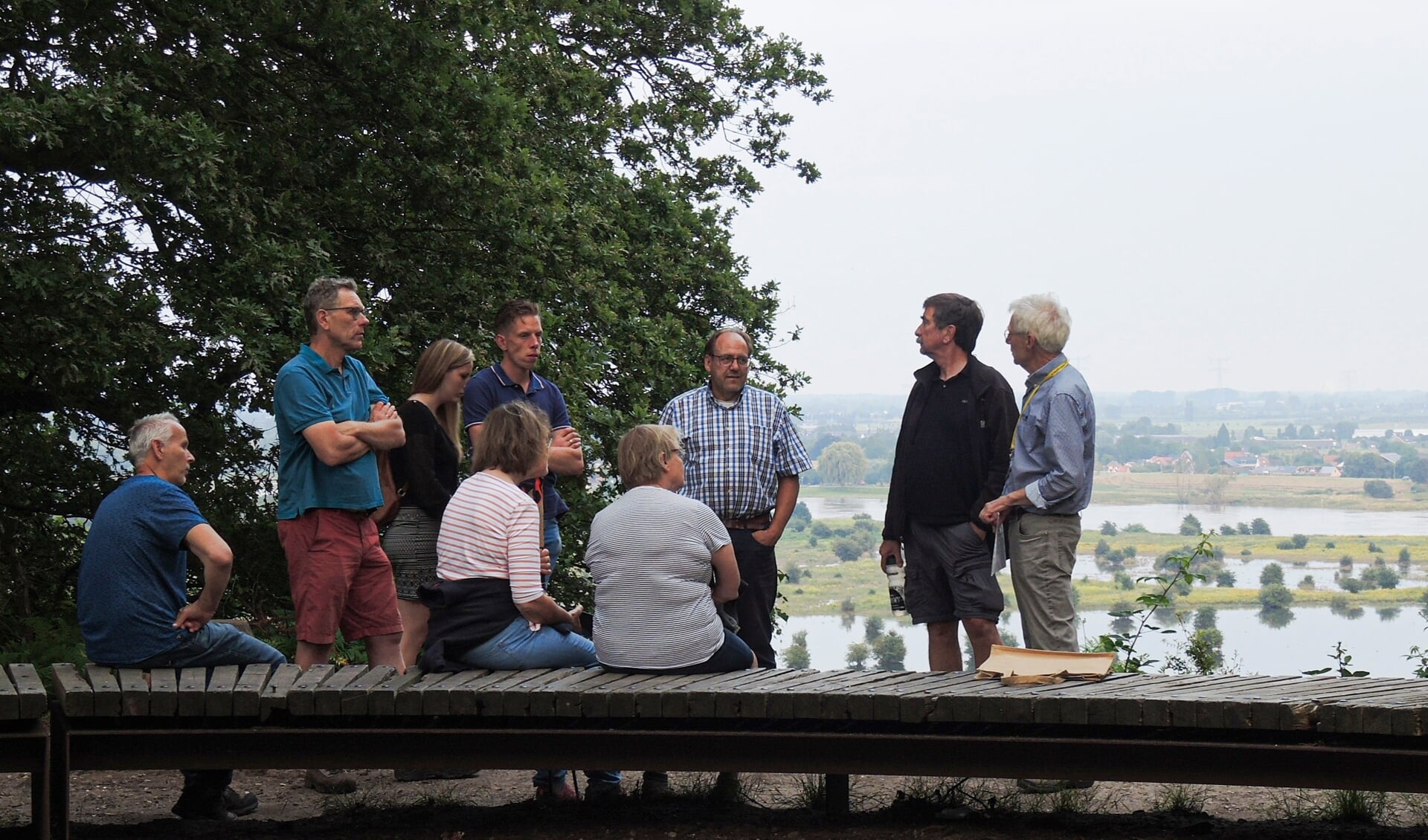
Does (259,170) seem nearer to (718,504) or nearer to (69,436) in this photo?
(69,436)

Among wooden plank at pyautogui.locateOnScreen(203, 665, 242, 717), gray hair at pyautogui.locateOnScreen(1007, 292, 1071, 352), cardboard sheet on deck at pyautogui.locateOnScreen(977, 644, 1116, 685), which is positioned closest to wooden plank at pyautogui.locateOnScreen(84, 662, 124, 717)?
wooden plank at pyautogui.locateOnScreen(203, 665, 242, 717)

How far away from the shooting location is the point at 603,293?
1018 centimetres

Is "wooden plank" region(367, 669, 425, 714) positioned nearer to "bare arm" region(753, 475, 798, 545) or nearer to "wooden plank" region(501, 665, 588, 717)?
"wooden plank" region(501, 665, 588, 717)

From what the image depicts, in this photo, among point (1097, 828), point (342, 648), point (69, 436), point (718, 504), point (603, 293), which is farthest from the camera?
point (603, 293)

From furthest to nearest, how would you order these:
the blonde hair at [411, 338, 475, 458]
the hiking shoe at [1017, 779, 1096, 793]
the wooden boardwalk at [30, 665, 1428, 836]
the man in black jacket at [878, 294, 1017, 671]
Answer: the man in black jacket at [878, 294, 1017, 671]
the blonde hair at [411, 338, 475, 458]
the hiking shoe at [1017, 779, 1096, 793]
the wooden boardwalk at [30, 665, 1428, 836]

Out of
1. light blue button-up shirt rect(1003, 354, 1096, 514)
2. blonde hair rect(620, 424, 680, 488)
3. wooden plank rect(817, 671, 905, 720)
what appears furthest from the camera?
light blue button-up shirt rect(1003, 354, 1096, 514)

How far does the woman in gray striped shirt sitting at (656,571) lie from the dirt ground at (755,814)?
0.58 meters

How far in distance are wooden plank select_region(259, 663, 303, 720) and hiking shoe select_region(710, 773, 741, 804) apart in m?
1.59

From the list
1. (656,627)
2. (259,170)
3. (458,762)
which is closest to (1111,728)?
(656,627)

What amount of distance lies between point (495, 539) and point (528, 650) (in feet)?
1.37

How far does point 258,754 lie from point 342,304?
1648 mm

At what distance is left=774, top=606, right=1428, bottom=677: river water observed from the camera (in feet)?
24.5

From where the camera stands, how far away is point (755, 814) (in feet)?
16.3

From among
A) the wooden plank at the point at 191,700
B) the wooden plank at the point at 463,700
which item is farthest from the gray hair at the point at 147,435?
the wooden plank at the point at 463,700
